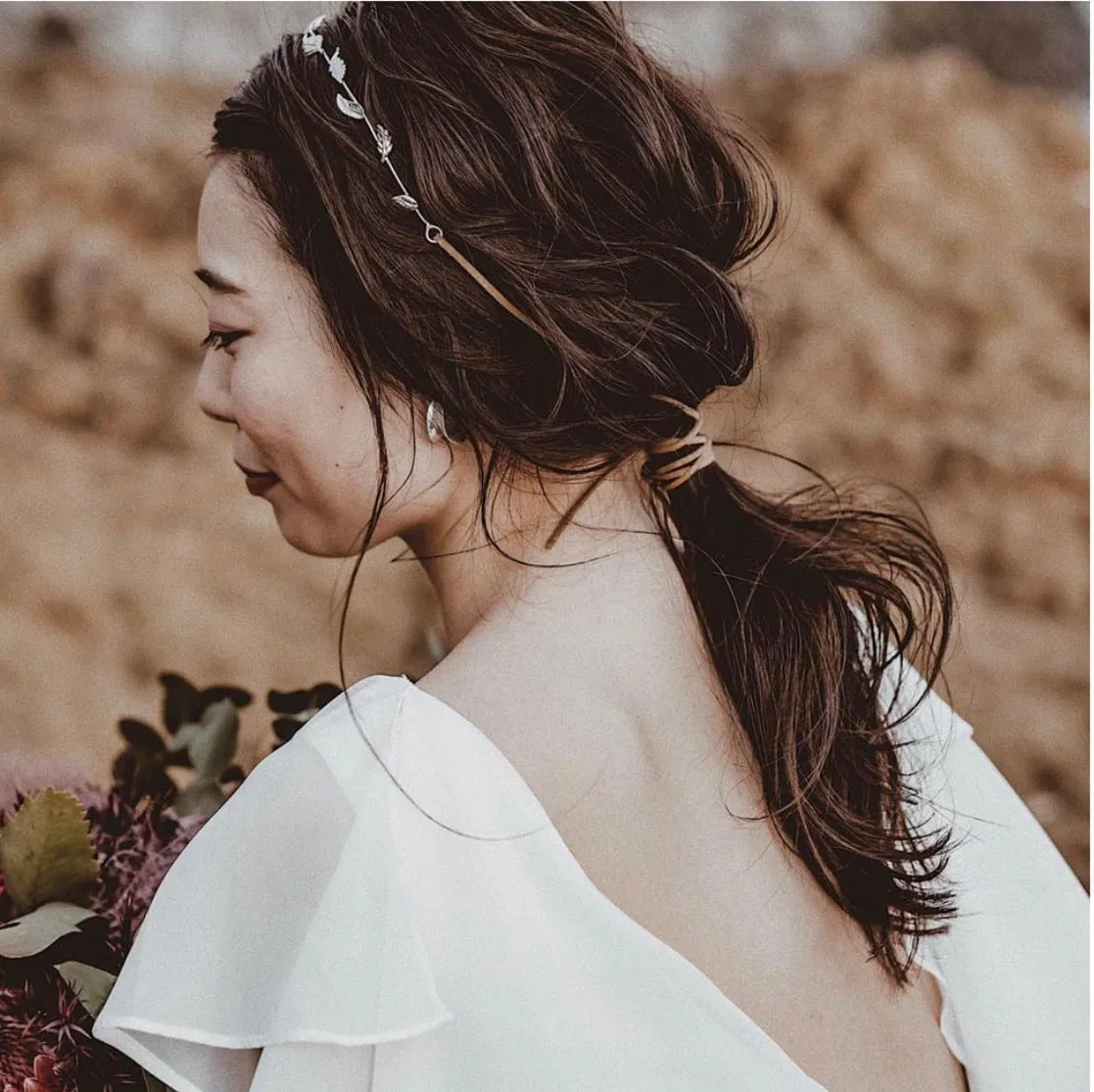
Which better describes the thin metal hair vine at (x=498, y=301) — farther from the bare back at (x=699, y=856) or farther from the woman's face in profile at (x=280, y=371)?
the bare back at (x=699, y=856)

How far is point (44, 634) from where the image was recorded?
124 inches

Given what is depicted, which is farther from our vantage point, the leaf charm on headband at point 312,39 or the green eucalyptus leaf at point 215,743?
the green eucalyptus leaf at point 215,743

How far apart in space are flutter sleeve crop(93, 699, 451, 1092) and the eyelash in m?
0.36

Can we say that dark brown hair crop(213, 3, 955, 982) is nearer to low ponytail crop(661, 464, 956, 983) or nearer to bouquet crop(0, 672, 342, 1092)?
low ponytail crop(661, 464, 956, 983)

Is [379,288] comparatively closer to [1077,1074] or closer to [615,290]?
[615,290]

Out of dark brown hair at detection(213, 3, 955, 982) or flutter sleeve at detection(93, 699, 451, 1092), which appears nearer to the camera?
flutter sleeve at detection(93, 699, 451, 1092)

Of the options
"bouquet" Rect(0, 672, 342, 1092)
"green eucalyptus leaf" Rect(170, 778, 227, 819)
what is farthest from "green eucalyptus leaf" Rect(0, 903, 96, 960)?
"green eucalyptus leaf" Rect(170, 778, 227, 819)

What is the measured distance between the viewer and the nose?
44.9 inches

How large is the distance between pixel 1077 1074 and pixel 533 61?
1010 mm

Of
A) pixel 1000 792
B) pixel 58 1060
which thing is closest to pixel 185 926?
pixel 58 1060

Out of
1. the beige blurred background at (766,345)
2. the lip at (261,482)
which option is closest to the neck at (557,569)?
the lip at (261,482)

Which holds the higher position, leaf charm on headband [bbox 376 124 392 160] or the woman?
leaf charm on headband [bbox 376 124 392 160]

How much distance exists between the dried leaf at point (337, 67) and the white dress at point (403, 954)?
0.50 metres

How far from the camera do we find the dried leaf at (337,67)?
1.08 meters
